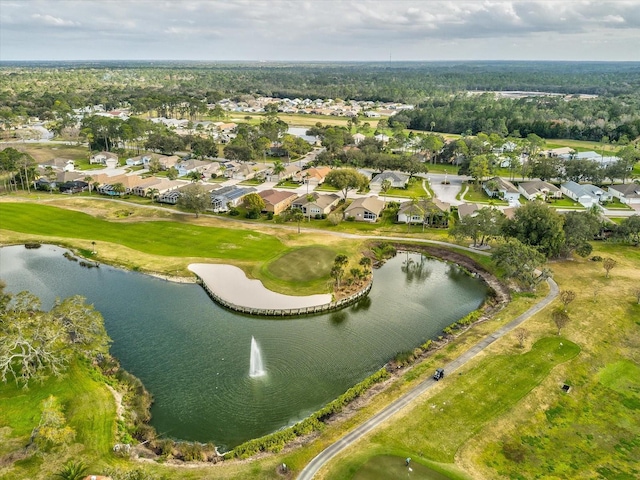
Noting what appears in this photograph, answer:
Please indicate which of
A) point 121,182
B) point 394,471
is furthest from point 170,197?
point 394,471

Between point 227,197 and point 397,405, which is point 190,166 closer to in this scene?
point 227,197

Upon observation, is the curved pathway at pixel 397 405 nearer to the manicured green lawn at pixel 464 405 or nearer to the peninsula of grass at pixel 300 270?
the manicured green lawn at pixel 464 405

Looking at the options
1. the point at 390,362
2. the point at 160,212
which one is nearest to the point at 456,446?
the point at 390,362

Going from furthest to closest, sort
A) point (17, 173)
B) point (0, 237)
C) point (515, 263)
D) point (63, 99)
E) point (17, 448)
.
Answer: point (63, 99), point (17, 173), point (0, 237), point (515, 263), point (17, 448)

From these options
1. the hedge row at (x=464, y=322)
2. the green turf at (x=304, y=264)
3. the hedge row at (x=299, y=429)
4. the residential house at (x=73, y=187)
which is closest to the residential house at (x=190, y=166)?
the residential house at (x=73, y=187)

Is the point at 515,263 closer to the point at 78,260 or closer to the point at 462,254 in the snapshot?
the point at 462,254
